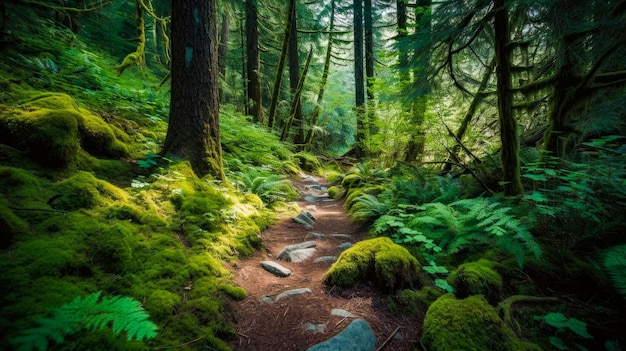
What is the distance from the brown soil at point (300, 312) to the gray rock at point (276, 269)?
70 mm

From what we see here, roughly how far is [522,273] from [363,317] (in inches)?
80.4

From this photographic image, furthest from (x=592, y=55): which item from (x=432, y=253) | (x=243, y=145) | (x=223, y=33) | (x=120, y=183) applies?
(x=223, y=33)

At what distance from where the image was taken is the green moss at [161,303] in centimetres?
221

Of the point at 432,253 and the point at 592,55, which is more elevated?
the point at 592,55

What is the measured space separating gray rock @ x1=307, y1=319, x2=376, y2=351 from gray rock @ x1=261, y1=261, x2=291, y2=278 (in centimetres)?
133

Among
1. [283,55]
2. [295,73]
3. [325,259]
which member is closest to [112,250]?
[325,259]

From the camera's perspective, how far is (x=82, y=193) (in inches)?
112

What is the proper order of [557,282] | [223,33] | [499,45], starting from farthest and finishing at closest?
[223,33] < [499,45] < [557,282]

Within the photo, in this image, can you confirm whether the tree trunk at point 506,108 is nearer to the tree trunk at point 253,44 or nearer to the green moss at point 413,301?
the green moss at point 413,301

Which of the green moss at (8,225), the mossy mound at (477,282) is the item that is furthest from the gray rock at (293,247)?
the green moss at (8,225)

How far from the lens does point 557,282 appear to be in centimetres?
300

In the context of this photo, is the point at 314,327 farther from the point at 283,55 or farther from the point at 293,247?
the point at 283,55

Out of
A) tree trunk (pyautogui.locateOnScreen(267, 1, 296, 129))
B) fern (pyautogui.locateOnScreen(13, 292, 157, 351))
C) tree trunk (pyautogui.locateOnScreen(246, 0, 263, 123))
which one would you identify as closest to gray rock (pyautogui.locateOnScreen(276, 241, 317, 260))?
fern (pyautogui.locateOnScreen(13, 292, 157, 351))

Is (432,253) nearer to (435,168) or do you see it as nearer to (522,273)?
(522,273)
